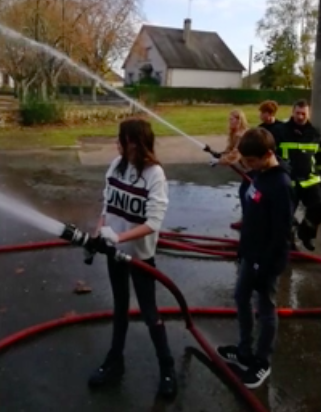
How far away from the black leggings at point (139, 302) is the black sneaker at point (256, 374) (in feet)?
1.75

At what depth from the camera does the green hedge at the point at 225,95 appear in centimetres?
4241

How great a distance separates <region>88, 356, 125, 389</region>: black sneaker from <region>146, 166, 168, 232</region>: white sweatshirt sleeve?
1.03 meters

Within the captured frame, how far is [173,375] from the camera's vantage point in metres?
3.72

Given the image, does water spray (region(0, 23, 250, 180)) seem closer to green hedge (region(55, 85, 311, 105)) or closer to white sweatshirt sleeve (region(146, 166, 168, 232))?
white sweatshirt sleeve (region(146, 166, 168, 232))

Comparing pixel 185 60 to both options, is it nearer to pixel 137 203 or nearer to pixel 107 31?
pixel 107 31

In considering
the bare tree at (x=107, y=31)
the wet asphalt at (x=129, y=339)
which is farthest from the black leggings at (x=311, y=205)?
the bare tree at (x=107, y=31)

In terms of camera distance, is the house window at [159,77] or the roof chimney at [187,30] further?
the roof chimney at [187,30]

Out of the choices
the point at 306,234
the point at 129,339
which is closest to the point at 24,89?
the point at 306,234

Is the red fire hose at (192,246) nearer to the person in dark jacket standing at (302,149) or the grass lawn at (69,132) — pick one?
the person in dark jacket standing at (302,149)

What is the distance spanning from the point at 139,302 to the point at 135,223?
50 centimetres

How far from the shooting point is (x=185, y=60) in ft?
203

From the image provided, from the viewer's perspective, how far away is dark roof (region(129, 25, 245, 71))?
61.7m

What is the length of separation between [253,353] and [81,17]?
23.6 m

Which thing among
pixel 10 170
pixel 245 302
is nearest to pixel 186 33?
pixel 10 170
